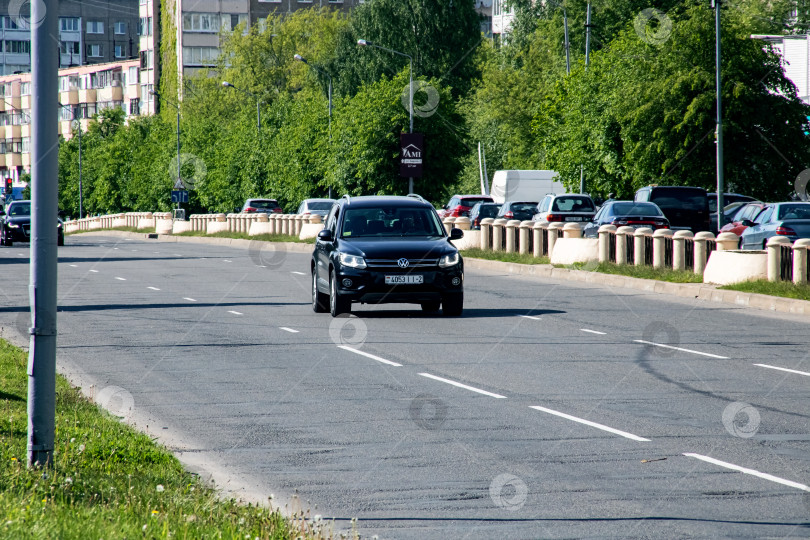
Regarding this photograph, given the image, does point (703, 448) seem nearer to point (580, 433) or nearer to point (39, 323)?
point (580, 433)

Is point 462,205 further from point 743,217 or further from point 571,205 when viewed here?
point 743,217

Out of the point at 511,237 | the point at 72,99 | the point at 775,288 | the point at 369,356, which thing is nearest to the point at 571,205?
the point at 511,237

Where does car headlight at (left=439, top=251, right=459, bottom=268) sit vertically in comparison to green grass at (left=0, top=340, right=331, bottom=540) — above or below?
above

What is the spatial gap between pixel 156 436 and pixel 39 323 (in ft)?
6.94

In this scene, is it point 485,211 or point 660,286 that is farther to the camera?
point 485,211

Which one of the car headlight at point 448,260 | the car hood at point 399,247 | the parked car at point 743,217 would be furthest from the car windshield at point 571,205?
the car headlight at point 448,260

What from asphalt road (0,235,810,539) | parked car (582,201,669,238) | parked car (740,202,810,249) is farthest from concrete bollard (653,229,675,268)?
asphalt road (0,235,810,539)

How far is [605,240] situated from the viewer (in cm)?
3048

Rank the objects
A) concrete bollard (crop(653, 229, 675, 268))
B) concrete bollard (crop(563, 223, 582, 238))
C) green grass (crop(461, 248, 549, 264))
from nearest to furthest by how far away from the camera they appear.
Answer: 1. concrete bollard (crop(653, 229, 675, 268))
2. concrete bollard (crop(563, 223, 582, 238))
3. green grass (crop(461, 248, 549, 264))

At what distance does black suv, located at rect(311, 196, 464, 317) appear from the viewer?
61.2ft

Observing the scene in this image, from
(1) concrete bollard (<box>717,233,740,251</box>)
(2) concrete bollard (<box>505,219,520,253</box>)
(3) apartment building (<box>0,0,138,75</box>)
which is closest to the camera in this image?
(1) concrete bollard (<box>717,233,740,251</box>)

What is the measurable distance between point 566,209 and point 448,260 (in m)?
23.7

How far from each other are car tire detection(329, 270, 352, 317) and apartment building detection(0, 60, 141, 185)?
118130 mm

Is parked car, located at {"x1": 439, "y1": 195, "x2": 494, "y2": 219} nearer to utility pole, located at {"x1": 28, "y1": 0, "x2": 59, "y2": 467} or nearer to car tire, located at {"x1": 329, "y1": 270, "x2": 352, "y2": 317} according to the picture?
car tire, located at {"x1": 329, "y1": 270, "x2": 352, "y2": 317}
